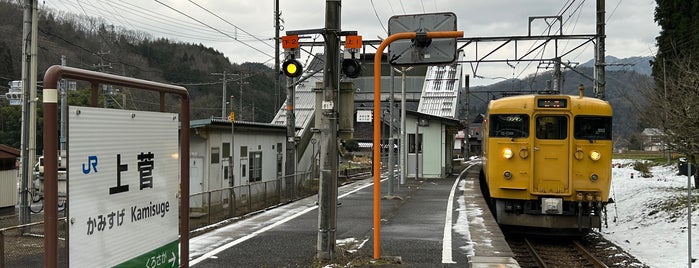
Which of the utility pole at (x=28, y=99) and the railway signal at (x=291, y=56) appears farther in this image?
the utility pole at (x=28, y=99)

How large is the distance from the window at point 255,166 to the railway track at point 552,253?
34.2ft

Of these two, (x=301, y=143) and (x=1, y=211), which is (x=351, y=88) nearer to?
(x=1, y=211)

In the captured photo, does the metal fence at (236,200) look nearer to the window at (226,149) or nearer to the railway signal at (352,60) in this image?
the window at (226,149)

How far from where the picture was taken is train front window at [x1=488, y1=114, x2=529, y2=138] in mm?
12242

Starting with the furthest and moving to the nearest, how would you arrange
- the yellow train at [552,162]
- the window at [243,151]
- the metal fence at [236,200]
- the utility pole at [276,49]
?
the utility pole at [276,49] < the window at [243,151] < the metal fence at [236,200] < the yellow train at [552,162]

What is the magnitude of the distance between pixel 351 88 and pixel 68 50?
2515cm

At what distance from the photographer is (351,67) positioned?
798 cm

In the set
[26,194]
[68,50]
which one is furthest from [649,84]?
[68,50]

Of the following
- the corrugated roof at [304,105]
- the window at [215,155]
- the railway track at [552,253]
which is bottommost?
the railway track at [552,253]

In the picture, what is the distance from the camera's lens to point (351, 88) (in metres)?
7.93

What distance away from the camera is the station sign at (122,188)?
3305 millimetres

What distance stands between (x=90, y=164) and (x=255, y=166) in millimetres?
17827

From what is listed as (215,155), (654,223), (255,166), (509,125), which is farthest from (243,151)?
(654,223)

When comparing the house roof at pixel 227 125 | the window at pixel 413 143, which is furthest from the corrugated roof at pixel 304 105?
the house roof at pixel 227 125
